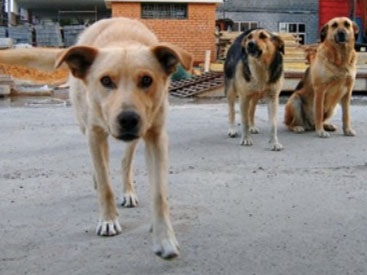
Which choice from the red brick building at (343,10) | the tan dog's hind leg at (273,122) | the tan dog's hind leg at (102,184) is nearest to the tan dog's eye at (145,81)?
the tan dog's hind leg at (102,184)

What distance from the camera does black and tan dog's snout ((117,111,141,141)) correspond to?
3.04 meters

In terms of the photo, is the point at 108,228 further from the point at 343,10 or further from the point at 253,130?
the point at 343,10

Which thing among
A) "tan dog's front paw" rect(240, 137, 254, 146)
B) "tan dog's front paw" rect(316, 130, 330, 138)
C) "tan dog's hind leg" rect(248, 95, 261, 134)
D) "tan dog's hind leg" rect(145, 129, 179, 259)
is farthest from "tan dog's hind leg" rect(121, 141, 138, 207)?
"tan dog's front paw" rect(316, 130, 330, 138)

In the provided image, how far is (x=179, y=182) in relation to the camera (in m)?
4.98

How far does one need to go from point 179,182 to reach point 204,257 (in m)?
1.74

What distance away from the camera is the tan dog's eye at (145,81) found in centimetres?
316

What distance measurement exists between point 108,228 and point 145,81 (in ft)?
3.30

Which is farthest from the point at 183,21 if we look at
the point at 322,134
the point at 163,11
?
the point at 322,134

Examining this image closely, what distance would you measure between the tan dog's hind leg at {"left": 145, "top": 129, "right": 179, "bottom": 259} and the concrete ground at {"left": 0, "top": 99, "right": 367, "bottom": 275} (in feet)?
0.26

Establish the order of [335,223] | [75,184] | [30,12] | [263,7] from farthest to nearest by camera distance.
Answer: [30,12] → [263,7] → [75,184] → [335,223]

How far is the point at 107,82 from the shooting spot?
318 centimetres

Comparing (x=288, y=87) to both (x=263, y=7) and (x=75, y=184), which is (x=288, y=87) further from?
(x=263, y=7)

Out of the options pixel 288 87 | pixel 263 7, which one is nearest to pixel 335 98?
pixel 288 87

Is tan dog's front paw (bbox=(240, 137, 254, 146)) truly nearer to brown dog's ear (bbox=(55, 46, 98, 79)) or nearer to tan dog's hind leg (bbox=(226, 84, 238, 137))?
tan dog's hind leg (bbox=(226, 84, 238, 137))
